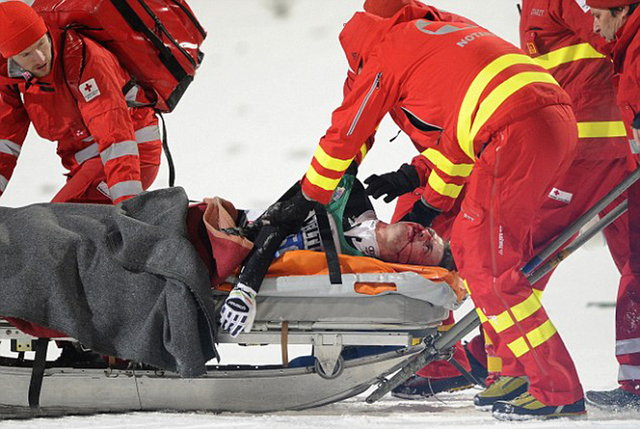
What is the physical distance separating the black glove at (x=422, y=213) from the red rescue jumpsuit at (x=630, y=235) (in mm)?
639

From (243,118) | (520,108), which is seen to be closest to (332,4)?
(243,118)

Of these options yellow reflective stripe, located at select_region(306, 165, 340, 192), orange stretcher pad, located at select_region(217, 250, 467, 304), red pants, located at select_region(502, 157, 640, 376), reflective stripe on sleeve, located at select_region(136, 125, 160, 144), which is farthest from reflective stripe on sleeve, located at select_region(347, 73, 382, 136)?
reflective stripe on sleeve, located at select_region(136, 125, 160, 144)

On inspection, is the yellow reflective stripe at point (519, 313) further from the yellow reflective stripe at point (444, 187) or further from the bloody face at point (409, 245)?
the yellow reflective stripe at point (444, 187)

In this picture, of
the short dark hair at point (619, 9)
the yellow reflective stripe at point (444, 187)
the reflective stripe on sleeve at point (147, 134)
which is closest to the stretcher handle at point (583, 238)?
the yellow reflective stripe at point (444, 187)

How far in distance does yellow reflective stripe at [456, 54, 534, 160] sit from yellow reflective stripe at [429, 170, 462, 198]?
17.2 inches

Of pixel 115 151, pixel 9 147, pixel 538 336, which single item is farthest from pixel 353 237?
pixel 9 147

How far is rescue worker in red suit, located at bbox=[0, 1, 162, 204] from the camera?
9.86 feet

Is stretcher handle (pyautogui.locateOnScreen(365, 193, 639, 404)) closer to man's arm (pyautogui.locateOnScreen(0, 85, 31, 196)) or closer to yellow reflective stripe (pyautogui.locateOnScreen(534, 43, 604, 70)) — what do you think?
yellow reflective stripe (pyautogui.locateOnScreen(534, 43, 604, 70))

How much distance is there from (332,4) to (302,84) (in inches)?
22.7

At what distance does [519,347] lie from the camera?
2.26m

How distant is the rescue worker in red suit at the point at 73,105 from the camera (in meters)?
3.00

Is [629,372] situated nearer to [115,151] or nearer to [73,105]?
[115,151]

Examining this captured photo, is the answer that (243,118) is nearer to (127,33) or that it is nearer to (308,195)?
(127,33)

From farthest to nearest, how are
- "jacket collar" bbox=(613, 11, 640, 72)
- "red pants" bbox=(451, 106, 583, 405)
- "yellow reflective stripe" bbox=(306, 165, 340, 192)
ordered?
1. "yellow reflective stripe" bbox=(306, 165, 340, 192)
2. "jacket collar" bbox=(613, 11, 640, 72)
3. "red pants" bbox=(451, 106, 583, 405)
